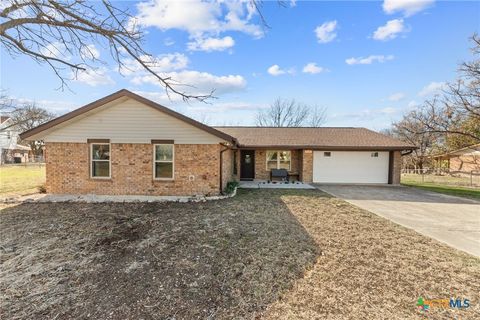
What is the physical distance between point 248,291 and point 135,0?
20.5 ft

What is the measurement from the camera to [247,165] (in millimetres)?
15664

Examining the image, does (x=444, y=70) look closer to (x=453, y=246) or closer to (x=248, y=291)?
(x=453, y=246)

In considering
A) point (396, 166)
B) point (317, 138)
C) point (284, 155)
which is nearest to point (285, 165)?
point (284, 155)

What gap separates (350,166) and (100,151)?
13.6m

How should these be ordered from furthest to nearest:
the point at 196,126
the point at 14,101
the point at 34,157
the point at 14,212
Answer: the point at 34,157
the point at 14,101
the point at 196,126
the point at 14,212

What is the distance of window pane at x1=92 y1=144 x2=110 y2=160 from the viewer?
964 centimetres

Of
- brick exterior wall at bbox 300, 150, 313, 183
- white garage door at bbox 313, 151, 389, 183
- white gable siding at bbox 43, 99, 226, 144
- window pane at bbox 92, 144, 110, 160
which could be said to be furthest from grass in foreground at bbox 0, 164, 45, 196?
white garage door at bbox 313, 151, 389, 183

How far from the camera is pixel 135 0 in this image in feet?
17.5

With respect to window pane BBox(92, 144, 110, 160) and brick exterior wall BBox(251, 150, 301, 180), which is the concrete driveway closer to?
brick exterior wall BBox(251, 150, 301, 180)

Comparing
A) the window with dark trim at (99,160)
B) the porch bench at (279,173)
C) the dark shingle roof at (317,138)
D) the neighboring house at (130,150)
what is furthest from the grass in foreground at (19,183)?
the porch bench at (279,173)

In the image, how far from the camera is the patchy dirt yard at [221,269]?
3.07m

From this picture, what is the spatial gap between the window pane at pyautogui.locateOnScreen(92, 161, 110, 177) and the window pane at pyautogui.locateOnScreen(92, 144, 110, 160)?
0.24 m

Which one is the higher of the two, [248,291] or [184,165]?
[184,165]

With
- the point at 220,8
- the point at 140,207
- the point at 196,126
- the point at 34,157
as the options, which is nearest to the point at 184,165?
the point at 196,126
